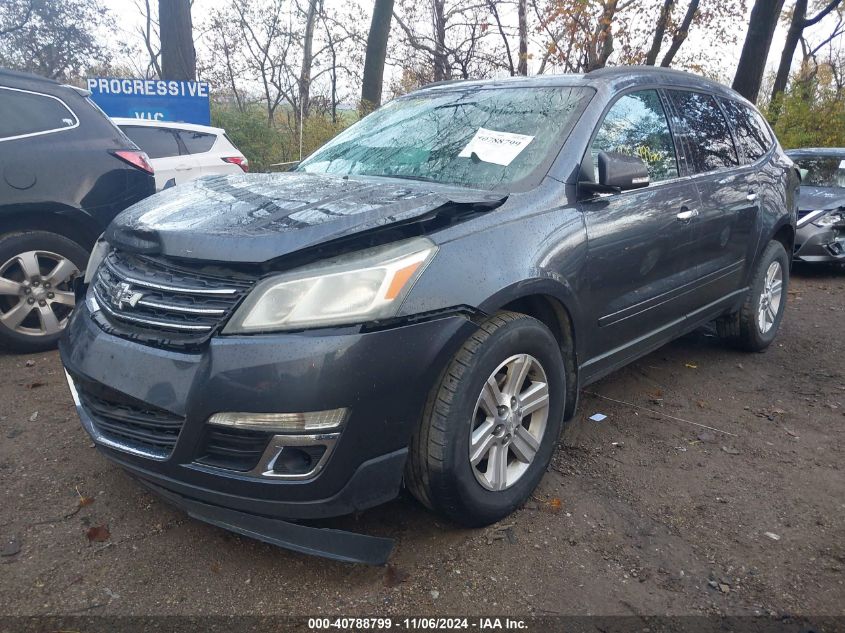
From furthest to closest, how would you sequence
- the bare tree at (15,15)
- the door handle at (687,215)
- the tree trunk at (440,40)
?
the bare tree at (15,15) < the tree trunk at (440,40) < the door handle at (687,215)

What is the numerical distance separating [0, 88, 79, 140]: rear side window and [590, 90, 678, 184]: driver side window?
359 cm

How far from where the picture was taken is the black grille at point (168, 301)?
7.12 ft

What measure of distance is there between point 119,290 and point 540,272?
5.20 ft

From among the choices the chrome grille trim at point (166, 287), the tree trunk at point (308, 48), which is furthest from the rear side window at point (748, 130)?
the tree trunk at point (308, 48)

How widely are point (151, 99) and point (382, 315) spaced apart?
950 centimetres

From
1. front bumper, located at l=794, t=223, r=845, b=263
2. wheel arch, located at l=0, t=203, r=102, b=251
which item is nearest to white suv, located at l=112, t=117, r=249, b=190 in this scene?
wheel arch, located at l=0, t=203, r=102, b=251

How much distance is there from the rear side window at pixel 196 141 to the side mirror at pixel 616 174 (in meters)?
6.42

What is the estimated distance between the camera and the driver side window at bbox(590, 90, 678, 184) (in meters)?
3.31

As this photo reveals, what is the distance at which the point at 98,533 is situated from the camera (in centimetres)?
Answer: 255

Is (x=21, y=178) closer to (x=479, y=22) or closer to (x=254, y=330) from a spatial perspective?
(x=254, y=330)

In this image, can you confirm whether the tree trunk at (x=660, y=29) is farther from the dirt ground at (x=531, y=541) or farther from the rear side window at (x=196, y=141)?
the dirt ground at (x=531, y=541)

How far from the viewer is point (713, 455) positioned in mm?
3398

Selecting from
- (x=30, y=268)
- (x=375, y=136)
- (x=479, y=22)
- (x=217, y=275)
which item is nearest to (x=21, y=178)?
(x=30, y=268)

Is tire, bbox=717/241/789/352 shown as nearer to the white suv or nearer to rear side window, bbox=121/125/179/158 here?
the white suv
